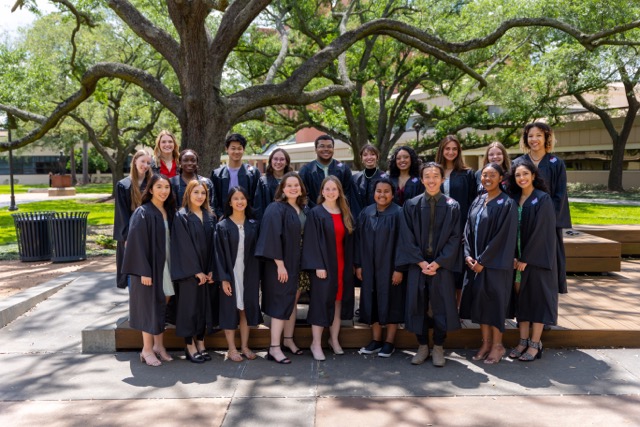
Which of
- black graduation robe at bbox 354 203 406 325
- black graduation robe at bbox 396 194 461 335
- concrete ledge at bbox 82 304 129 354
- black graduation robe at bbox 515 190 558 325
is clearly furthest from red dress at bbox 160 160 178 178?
black graduation robe at bbox 515 190 558 325

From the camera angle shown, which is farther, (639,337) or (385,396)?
(639,337)

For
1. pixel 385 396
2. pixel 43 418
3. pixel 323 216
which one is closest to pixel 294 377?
pixel 385 396

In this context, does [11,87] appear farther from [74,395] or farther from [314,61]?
[74,395]

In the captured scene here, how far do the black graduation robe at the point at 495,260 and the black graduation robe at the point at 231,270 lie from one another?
6.87ft

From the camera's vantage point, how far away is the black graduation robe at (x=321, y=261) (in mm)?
5312

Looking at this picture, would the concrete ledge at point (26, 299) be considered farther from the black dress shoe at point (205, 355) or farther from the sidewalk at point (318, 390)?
the black dress shoe at point (205, 355)

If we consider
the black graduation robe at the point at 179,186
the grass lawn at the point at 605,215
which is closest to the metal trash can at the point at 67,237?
the black graduation robe at the point at 179,186

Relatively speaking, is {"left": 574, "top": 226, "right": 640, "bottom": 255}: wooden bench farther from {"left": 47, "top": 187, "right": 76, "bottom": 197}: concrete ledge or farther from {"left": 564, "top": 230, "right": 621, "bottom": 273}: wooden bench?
{"left": 47, "top": 187, "right": 76, "bottom": 197}: concrete ledge

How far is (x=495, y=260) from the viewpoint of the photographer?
5.10 m

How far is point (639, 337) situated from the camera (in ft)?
18.0

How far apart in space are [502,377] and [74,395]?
11.9 ft

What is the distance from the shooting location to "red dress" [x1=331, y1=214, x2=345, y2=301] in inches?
214

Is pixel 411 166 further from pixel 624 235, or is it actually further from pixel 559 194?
pixel 624 235

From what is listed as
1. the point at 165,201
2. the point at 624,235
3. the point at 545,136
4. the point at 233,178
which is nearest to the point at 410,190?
the point at 545,136
